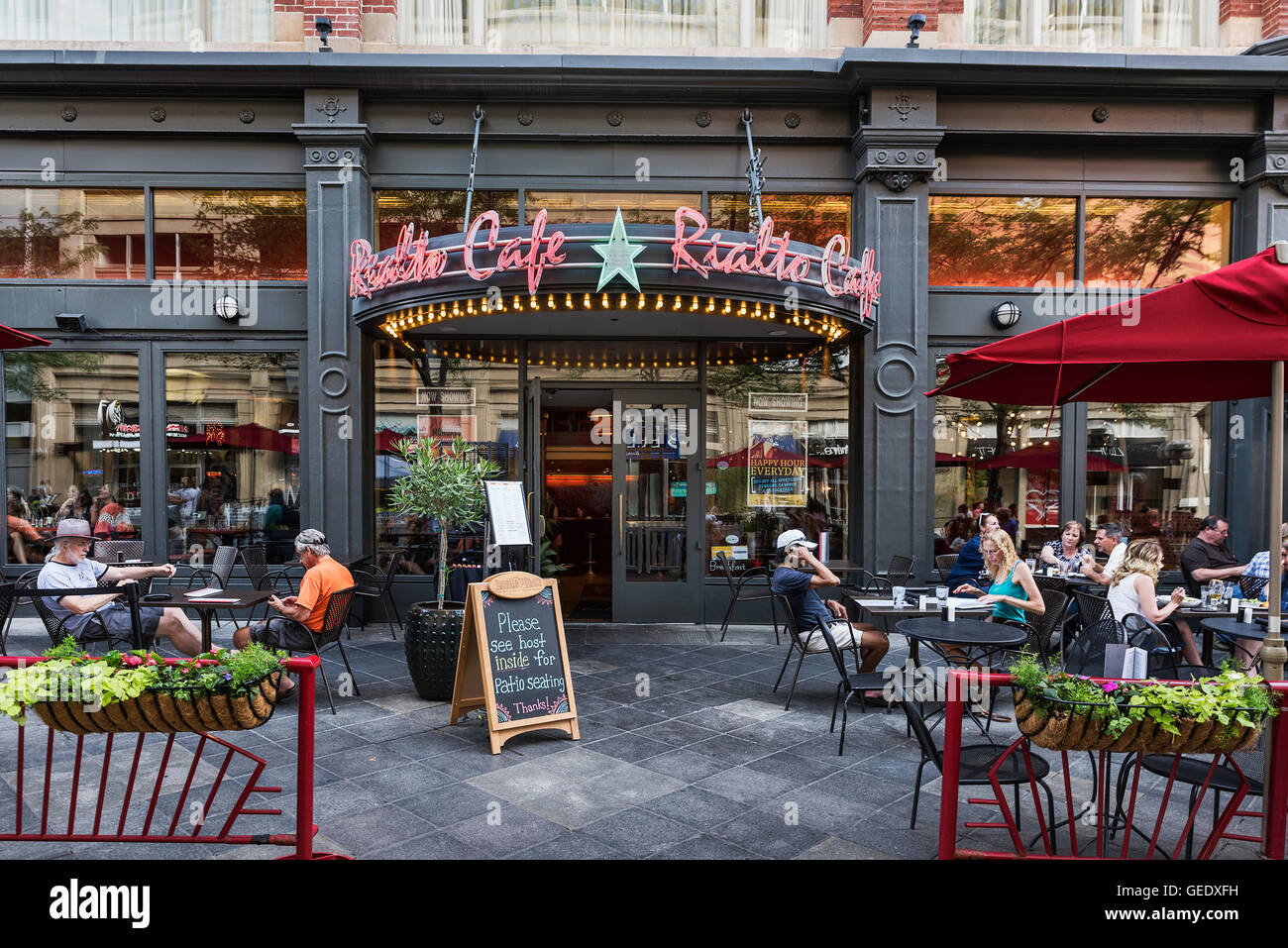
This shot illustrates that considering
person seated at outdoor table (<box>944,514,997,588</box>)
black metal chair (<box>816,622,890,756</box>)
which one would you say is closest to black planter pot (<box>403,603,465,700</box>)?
black metal chair (<box>816,622,890,756</box>)

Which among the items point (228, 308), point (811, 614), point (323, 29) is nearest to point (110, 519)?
point (228, 308)

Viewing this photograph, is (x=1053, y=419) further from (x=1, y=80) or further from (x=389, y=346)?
(x=1, y=80)

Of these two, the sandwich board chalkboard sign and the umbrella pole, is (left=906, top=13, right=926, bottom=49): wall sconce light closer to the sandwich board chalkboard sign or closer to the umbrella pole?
the umbrella pole

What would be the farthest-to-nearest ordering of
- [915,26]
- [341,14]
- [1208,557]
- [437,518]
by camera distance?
[341,14] < [915,26] < [1208,557] < [437,518]

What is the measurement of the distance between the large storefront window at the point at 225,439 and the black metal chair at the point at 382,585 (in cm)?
135

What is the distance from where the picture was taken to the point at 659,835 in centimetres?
403

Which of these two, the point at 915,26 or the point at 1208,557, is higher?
the point at 915,26

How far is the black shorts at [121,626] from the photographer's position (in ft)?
19.9

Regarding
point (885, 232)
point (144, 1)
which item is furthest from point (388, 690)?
point (144, 1)

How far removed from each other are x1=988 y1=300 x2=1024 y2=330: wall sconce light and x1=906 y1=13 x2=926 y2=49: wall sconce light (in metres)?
3.37

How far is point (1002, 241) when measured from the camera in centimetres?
982

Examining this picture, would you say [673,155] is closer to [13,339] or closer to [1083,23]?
[1083,23]

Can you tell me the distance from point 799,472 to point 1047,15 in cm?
692

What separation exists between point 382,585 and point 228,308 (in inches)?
160
